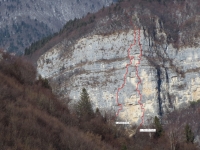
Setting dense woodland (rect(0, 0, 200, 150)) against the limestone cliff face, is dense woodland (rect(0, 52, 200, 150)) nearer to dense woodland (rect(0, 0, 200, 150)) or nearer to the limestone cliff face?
dense woodland (rect(0, 0, 200, 150))

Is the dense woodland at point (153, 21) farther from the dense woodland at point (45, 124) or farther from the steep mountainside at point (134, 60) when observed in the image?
the dense woodland at point (45, 124)

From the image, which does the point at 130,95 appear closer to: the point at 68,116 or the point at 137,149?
the point at 137,149

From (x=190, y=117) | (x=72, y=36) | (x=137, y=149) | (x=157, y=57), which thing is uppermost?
(x=72, y=36)

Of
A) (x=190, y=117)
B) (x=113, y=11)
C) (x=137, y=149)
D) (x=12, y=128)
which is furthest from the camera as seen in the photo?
(x=113, y=11)

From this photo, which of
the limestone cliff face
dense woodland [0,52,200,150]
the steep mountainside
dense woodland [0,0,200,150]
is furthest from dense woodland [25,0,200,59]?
dense woodland [0,52,200,150]

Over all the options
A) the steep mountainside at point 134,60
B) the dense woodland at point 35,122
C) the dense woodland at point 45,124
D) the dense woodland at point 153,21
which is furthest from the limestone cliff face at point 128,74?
the dense woodland at point 35,122

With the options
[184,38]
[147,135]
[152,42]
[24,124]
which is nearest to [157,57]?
[152,42]

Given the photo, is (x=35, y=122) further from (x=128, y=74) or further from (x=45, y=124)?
(x=128, y=74)
